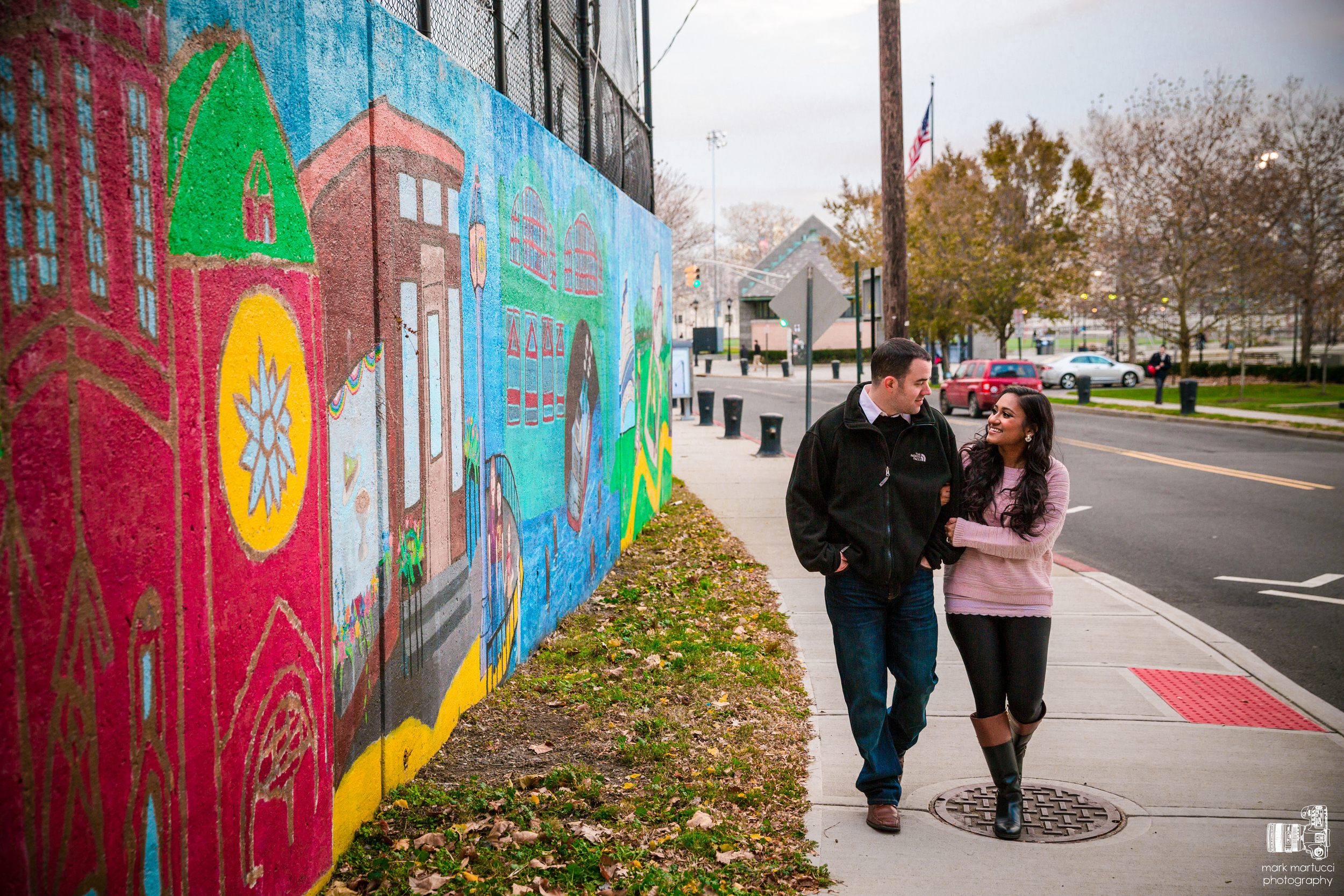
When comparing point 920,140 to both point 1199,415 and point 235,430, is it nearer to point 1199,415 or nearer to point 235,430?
point 1199,415

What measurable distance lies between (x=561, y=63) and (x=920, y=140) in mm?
26000

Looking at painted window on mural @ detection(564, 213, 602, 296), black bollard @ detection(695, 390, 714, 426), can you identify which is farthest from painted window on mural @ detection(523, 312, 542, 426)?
black bollard @ detection(695, 390, 714, 426)

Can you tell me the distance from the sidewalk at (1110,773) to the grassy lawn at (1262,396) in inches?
833

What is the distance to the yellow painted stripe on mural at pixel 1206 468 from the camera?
14.2 meters

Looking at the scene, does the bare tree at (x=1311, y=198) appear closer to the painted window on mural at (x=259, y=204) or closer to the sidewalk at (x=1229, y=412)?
the sidewalk at (x=1229, y=412)

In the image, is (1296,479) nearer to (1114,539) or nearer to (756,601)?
(1114,539)

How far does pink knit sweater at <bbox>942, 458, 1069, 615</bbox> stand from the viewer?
411 centimetres

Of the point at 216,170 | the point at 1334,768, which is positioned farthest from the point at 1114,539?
the point at 216,170

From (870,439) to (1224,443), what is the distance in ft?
→ 60.2

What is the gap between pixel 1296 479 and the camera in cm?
1470

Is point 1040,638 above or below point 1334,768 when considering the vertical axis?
above

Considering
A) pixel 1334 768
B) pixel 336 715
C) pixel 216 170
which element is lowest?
pixel 1334 768

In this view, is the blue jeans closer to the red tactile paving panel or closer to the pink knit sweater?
the pink knit sweater

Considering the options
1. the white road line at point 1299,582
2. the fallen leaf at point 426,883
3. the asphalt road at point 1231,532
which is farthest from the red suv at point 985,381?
the fallen leaf at point 426,883
